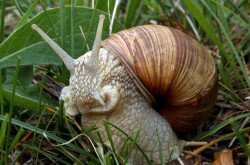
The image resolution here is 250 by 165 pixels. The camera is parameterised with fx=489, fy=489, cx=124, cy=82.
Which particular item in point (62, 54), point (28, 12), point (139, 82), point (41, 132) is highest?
point (28, 12)

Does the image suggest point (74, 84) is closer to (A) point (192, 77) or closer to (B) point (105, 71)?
(B) point (105, 71)

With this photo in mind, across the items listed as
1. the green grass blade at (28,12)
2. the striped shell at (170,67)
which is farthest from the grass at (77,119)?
the striped shell at (170,67)

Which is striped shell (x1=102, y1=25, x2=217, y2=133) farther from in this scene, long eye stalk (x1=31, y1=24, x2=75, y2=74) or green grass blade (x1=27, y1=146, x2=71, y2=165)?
green grass blade (x1=27, y1=146, x2=71, y2=165)

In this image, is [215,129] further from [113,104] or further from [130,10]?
[130,10]

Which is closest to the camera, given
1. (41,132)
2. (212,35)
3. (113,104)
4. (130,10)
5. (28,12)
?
(41,132)

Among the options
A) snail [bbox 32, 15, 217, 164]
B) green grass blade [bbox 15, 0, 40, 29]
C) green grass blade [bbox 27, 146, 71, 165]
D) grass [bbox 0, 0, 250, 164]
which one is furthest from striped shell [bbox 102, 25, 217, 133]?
green grass blade [bbox 27, 146, 71, 165]

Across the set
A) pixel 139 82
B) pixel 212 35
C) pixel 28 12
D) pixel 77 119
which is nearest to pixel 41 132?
pixel 77 119

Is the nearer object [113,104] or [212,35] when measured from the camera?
[113,104]

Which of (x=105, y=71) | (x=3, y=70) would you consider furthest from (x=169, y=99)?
(x=3, y=70)
